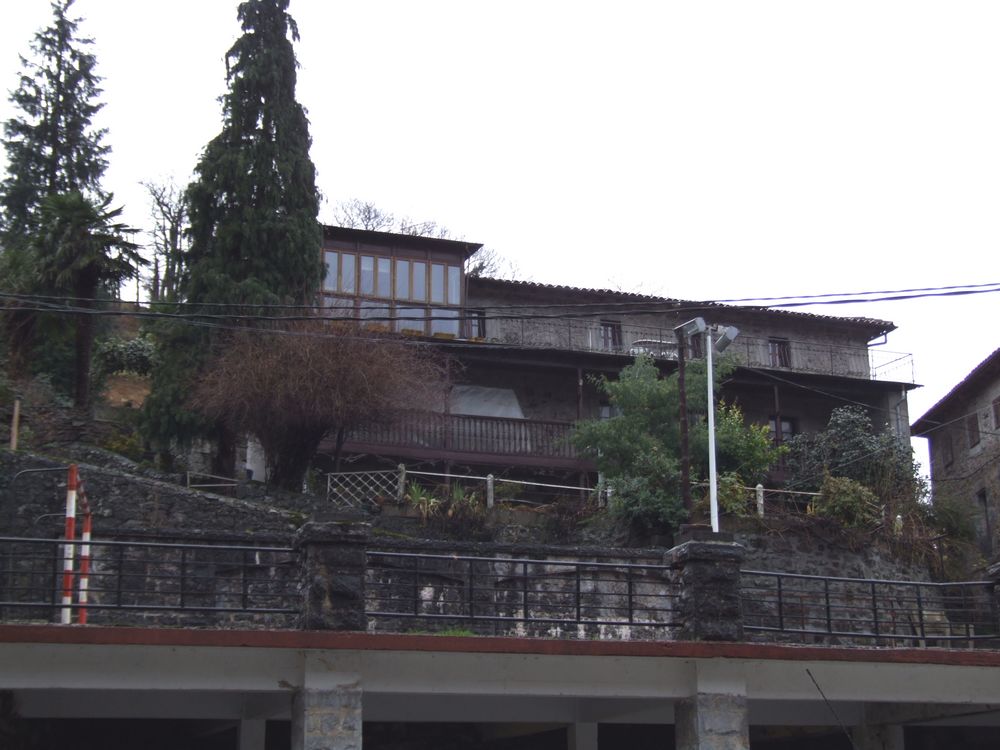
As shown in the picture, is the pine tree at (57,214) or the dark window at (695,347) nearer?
the pine tree at (57,214)

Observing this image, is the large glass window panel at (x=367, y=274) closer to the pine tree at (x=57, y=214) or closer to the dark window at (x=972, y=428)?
the pine tree at (x=57, y=214)

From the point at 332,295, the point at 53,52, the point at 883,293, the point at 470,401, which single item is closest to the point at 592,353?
the point at 470,401

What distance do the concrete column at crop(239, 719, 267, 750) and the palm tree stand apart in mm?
14284

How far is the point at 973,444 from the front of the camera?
38.5 m

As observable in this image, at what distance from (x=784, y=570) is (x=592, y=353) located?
9.67m

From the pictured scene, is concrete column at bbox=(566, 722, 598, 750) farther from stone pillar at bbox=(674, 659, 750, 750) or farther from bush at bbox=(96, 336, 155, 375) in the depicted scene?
bush at bbox=(96, 336, 155, 375)

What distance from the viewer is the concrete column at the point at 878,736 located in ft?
56.1

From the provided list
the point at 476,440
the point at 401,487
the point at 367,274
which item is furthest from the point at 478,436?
the point at 401,487

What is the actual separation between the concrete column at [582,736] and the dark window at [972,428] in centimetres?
2482

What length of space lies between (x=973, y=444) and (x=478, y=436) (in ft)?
50.6

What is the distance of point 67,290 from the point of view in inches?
1087

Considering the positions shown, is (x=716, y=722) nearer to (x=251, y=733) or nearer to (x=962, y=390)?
(x=251, y=733)

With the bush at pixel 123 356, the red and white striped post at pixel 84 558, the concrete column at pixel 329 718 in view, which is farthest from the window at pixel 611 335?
the concrete column at pixel 329 718

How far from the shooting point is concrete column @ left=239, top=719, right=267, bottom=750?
15.2 m
